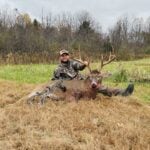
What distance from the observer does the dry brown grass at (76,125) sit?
212 inches

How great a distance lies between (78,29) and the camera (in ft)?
158

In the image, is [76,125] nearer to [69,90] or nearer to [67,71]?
[69,90]

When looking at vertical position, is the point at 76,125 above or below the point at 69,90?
below

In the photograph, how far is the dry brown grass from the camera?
212 inches

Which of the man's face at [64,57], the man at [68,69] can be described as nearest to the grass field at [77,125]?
the man at [68,69]

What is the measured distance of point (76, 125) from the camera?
6.22 m

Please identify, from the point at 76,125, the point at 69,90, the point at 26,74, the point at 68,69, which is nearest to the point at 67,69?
the point at 68,69

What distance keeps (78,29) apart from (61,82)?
40334 mm

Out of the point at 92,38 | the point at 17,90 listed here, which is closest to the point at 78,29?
the point at 92,38

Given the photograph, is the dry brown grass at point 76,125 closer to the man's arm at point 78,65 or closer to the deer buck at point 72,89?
the deer buck at point 72,89

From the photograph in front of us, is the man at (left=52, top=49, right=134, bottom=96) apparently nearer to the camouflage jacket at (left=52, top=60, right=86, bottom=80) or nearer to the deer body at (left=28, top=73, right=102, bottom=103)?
the camouflage jacket at (left=52, top=60, right=86, bottom=80)

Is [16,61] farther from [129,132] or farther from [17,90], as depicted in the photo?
[129,132]

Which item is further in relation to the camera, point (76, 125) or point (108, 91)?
point (108, 91)

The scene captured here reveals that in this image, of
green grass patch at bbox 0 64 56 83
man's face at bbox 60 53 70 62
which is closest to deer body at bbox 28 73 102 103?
man's face at bbox 60 53 70 62
